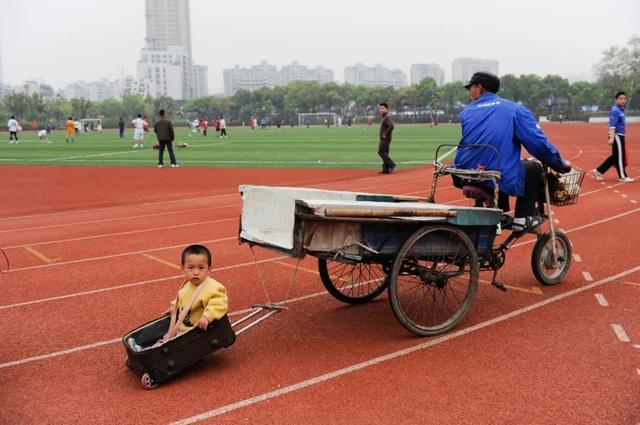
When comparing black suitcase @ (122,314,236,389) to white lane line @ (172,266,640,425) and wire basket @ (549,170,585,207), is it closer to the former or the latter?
white lane line @ (172,266,640,425)

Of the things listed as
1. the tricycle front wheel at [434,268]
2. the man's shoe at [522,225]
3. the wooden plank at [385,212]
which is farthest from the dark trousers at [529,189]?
the wooden plank at [385,212]

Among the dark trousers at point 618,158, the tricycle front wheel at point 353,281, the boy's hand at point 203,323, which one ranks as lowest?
the tricycle front wheel at point 353,281

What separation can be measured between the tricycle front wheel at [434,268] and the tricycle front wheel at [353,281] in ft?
1.62

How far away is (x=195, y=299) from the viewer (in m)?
3.94

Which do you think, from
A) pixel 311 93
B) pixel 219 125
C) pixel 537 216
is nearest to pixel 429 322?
pixel 537 216

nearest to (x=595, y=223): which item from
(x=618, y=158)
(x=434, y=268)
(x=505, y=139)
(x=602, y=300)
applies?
(x=602, y=300)

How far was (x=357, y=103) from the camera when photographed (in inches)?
4375

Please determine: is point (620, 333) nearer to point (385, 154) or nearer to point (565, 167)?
point (565, 167)

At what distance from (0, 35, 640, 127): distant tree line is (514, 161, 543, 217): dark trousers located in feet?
284

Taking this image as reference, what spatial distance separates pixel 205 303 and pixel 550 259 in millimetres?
3521

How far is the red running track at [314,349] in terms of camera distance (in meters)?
3.44

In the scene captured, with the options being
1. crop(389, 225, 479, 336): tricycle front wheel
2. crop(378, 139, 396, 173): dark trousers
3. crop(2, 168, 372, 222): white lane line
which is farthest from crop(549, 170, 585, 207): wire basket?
crop(378, 139, 396, 173): dark trousers

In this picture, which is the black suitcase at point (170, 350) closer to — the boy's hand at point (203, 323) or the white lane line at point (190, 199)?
the boy's hand at point (203, 323)

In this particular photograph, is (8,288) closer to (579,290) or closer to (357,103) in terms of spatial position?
(579,290)
